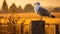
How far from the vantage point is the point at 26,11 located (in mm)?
5926

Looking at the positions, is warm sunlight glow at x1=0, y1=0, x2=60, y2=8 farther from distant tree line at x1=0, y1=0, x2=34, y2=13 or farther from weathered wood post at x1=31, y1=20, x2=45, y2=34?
weathered wood post at x1=31, y1=20, x2=45, y2=34

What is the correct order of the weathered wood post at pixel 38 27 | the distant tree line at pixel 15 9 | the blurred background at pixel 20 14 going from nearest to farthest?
the weathered wood post at pixel 38 27 → the blurred background at pixel 20 14 → the distant tree line at pixel 15 9

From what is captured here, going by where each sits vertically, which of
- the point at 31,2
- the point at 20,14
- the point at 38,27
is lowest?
the point at 38,27

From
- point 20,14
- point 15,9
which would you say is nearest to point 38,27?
point 20,14

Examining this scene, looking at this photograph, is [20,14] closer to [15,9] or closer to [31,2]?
[15,9]

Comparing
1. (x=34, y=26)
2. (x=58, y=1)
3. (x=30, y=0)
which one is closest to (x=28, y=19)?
(x=30, y=0)

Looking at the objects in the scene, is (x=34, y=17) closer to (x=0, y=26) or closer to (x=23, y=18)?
(x=23, y=18)

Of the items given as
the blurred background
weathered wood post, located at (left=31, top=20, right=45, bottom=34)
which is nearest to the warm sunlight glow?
the blurred background

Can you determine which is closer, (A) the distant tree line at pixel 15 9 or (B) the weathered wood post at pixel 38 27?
(B) the weathered wood post at pixel 38 27

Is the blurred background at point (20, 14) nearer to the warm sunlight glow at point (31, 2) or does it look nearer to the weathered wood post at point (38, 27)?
the warm sunlight glow at point (31, 2)

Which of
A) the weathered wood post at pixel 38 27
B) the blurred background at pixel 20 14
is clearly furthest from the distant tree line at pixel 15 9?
the weathered wood post at pixel 38 27

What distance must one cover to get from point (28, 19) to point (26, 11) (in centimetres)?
22

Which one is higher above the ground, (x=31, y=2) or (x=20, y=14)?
(x=31, y=2)

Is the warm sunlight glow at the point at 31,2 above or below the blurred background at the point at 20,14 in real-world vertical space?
above
